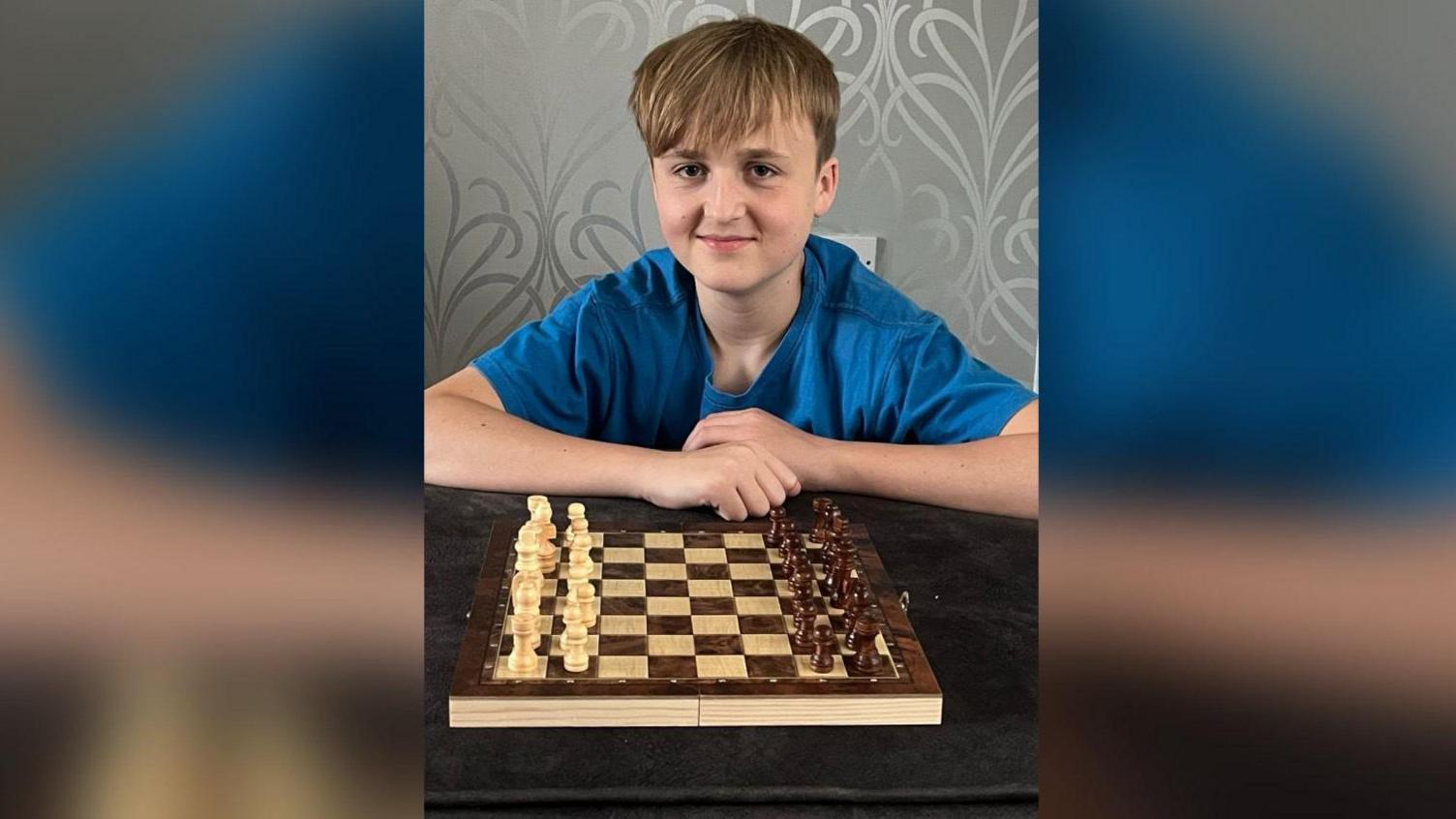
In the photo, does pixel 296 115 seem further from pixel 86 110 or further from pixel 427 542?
pixel 427 542

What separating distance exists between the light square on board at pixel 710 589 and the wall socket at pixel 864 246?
2.92 feet

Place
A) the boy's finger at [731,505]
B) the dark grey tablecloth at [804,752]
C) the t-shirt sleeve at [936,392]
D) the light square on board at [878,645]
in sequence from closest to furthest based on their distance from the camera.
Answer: the dark grey tablecloth at [804,752], the light square on board at [878,645], the boy's finger at [731,505], the t-shirt sleeve at [936,392]

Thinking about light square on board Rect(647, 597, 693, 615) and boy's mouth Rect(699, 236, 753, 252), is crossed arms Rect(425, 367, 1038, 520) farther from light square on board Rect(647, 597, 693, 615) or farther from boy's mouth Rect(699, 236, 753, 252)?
boy's mouth Rect(699, 236, 753, 252)

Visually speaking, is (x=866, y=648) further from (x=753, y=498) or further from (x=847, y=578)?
(x=753, y=498)

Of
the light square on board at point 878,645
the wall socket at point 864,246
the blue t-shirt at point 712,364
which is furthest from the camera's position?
the wall socket at point 864,246

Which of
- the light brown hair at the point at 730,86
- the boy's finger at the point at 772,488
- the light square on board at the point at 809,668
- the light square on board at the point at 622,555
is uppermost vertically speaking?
the light brown hair at the point at 730,86

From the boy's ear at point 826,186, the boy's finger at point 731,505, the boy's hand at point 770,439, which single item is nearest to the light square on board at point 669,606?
the boy's finger at point 731,505

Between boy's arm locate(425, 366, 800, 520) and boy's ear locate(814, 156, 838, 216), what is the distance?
0.56m

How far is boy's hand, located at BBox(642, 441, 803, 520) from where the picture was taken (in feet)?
4.02

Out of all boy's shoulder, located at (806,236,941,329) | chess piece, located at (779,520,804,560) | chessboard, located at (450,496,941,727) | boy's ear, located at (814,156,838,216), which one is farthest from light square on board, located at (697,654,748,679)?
boy's ear, located at (814,156,838,216)

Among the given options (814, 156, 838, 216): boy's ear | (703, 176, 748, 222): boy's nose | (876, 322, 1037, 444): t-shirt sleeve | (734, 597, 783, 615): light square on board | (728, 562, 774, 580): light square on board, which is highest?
(814, 156, 838, 216): boy's ear

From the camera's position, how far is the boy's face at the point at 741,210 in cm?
161

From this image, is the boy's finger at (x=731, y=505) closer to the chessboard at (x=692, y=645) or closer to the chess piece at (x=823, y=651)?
the chessboard at (x=692, y=645)

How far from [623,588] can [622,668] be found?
0.18m
